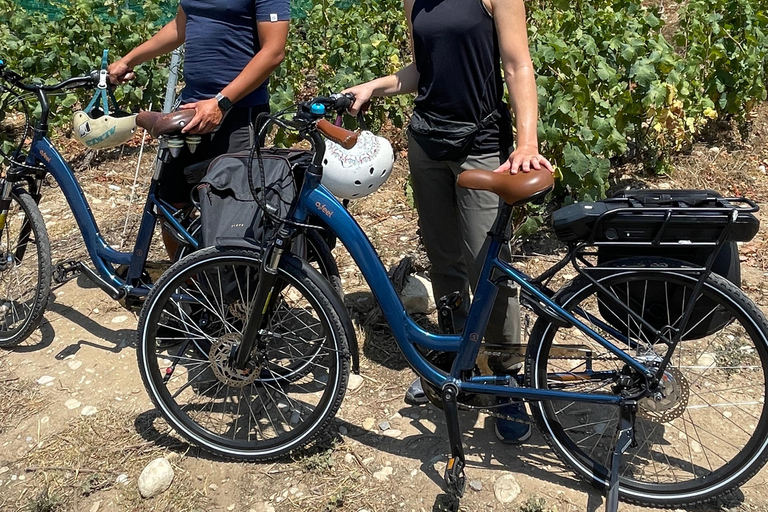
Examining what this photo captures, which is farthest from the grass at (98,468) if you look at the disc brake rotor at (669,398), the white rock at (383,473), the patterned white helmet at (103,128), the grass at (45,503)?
the disc brake rotor at (669,398)

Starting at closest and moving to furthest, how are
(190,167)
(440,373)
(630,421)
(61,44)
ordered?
(630,421)
(440,373)
(190,167)
(61,44)

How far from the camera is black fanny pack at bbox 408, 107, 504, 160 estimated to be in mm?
2904

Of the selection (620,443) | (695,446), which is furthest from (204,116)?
(695,446)

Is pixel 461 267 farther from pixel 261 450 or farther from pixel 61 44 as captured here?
pixel 61 44

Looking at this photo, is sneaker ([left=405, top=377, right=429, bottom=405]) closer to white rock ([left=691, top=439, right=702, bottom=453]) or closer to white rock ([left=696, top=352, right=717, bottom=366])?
white rock ([left=691, top=439, right=702, bottom=453])

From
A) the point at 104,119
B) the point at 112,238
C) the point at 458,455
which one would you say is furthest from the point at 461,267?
the point at 112,238

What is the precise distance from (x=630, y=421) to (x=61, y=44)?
5.80 metres

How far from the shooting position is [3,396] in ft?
12.0

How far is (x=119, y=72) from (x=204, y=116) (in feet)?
2.91

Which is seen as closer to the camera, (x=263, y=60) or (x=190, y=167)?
(x=263, y=60)

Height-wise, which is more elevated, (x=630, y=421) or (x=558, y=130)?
(x=558, y=130)

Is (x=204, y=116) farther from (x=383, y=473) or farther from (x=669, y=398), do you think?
(x=669, y=398)

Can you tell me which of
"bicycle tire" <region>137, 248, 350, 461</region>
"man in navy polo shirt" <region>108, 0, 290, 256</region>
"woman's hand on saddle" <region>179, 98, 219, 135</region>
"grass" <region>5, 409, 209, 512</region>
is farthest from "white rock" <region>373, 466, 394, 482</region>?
"woman's hand on saddle" <region>179, 98, 219, 135</region>

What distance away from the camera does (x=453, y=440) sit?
9.37 feet
